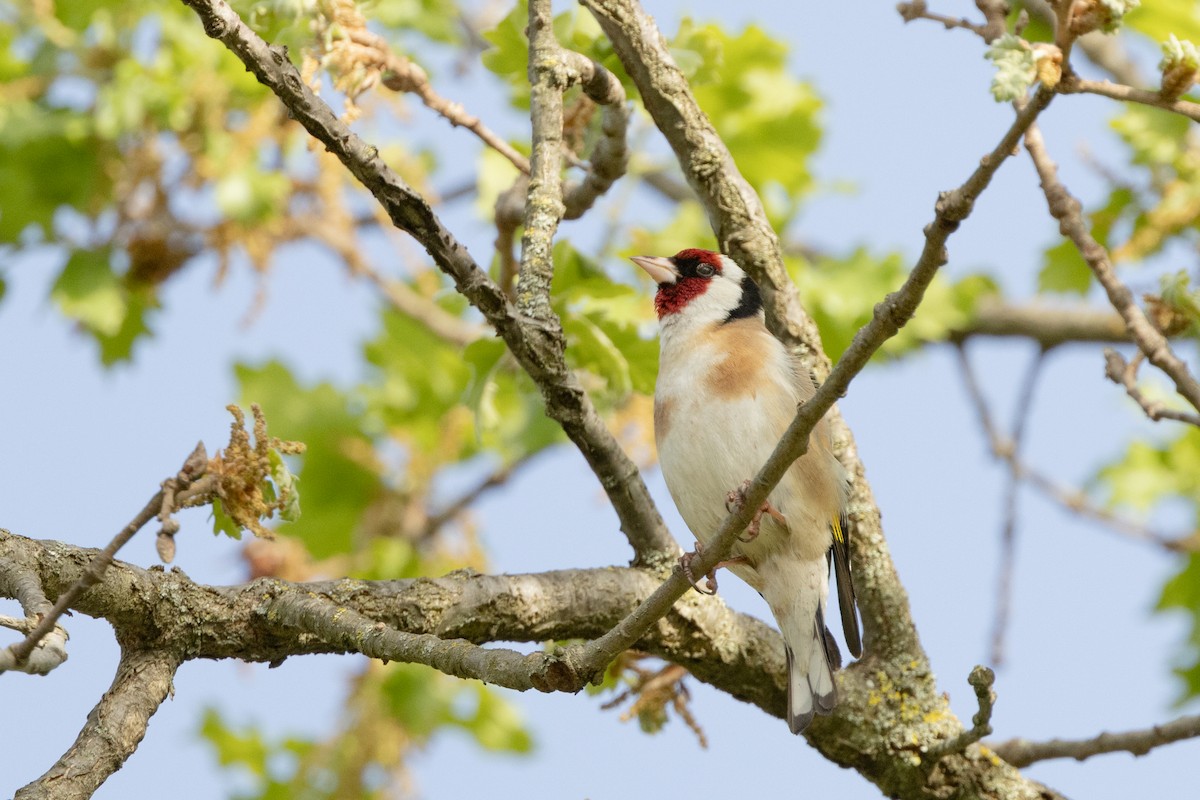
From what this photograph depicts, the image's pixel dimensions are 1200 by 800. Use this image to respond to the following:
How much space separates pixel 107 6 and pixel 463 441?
2578mm

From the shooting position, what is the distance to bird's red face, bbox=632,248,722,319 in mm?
5078

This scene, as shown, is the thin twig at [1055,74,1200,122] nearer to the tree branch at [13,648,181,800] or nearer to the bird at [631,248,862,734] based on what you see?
the bird at [631,248,862,734]

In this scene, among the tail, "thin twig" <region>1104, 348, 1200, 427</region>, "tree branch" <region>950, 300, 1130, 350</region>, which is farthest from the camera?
"tree branch" <region>950, 300, 1130, 350</region>

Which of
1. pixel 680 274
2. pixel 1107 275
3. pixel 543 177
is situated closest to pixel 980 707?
pixel 1107 275

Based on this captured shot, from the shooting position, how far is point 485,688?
7.20m

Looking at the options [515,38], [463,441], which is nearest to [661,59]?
[515,38]

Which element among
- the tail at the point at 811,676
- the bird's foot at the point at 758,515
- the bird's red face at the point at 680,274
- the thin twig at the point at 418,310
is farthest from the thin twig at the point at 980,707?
the thin twig at the point at 418,310

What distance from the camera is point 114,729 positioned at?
2.78m

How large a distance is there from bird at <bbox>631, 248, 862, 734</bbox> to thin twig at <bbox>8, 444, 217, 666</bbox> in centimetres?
165

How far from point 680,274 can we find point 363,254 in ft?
8.17

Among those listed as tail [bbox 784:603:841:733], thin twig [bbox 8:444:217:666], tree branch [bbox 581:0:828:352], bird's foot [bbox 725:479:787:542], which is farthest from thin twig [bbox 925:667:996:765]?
thin twig [bbox 8:444:217:666]

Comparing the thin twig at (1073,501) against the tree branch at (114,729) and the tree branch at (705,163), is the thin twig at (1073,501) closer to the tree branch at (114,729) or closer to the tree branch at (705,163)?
the tree branch at (705,163)

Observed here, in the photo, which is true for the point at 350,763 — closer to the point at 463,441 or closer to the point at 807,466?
the point at 463,441

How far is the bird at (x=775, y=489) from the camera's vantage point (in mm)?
4055
